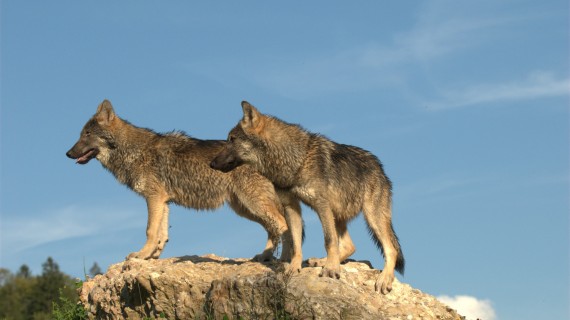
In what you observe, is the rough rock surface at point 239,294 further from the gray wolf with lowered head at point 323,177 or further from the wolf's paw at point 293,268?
the gray wolf with lowered head at point 323,177

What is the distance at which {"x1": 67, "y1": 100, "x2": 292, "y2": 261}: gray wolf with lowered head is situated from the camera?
1492 cm

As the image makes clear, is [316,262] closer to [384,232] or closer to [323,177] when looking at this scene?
[384,232]

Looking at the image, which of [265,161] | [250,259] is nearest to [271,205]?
[250,259]

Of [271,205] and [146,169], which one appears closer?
[271,205]

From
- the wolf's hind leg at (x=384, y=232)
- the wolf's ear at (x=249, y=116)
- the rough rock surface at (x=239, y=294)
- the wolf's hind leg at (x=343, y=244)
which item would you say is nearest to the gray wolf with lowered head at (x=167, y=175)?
the wolf's hind leg at (x=343, y=244)

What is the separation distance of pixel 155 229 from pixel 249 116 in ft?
11.3

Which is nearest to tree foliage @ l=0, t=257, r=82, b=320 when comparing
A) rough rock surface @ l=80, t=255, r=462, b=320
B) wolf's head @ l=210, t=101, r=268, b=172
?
rough rock surface @ l=80, t=255, r=462, b=320

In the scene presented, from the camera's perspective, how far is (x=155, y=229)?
1540 centimetres

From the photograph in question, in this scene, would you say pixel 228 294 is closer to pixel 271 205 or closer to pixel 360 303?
pixel 360 303

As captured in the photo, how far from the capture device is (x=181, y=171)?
16.2m

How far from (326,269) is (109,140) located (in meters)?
6.33

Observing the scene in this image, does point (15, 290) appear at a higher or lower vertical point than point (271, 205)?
higher

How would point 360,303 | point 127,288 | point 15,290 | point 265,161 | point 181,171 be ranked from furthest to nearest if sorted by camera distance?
1. point 15,290
2. point 181,171
3. point 127,288
4. point 265,161
5. point 360,303

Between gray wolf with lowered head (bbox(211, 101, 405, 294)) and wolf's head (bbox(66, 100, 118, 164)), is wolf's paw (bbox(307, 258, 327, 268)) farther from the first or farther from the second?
wolf's head (bbox(66, 100, 118, 164))
